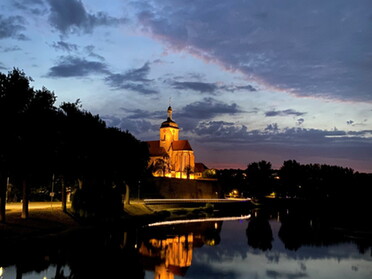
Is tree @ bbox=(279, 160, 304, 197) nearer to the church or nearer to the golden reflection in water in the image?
the church

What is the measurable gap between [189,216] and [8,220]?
39963mm

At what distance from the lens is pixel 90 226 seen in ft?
150

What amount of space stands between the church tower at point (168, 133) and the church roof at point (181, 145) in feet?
6.71

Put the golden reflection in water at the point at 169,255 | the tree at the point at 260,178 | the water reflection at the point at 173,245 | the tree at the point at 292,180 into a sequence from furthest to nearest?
the tree at the point at 292,180 → the tree at the point at 260,178 → the water reflection at the point at 173,245 → the golden reflection in water at the point at 169,255

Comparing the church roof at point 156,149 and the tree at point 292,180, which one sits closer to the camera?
the church roof at point 156,149

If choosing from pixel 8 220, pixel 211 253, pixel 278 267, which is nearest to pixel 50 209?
pixel 8 220

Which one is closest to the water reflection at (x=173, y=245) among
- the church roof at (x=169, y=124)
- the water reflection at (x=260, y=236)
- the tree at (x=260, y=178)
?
the water reflection at (x=260, y=236)

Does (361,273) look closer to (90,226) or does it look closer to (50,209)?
(90,226)

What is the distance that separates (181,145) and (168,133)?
23.7ft

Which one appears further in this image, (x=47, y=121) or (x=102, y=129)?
(x=102, y=129)

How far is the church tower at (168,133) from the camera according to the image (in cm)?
15109

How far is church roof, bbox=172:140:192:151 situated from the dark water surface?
3583 inches

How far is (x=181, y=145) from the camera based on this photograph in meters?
149

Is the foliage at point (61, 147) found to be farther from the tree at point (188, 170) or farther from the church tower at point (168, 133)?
the church tower at point (168, 133)
